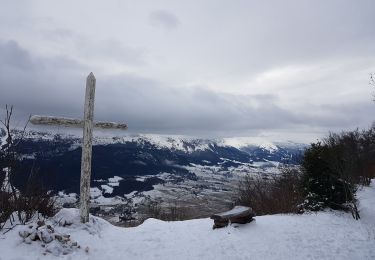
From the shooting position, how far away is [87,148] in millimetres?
11234

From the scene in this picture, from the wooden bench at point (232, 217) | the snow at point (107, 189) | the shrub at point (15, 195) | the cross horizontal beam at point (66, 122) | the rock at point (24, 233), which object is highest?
the cross horizontal beam at point (66, 122)

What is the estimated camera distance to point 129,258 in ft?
30.6

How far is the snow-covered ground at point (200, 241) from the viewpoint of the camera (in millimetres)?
9147

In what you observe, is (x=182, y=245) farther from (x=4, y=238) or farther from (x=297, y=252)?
(x=4, y=238)

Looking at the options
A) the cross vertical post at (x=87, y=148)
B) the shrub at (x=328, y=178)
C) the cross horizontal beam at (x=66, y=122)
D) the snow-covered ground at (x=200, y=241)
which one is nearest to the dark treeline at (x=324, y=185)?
the shrub at (x=328, y=178)

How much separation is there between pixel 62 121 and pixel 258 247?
7.98 m

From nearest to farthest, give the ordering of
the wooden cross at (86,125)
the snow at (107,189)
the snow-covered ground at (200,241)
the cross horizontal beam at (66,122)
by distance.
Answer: the snow-covered ground at (200,241) < the cross horizontal beam at (66,122) < the wooden cross at (86,125) < the snow at (107,189)

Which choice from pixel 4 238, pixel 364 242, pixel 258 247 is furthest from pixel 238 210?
pixel 4 238

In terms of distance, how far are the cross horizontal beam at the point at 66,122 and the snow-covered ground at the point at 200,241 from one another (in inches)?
119

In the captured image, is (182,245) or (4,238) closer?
(4,238)

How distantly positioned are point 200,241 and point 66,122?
6.26m

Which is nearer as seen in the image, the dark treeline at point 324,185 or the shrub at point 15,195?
the shrub at point 15,195

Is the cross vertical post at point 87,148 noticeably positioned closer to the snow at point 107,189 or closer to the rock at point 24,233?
the rock at point 24,233

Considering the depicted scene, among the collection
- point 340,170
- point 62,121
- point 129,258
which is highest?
point 62,121
